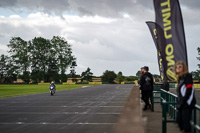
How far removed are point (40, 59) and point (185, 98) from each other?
98854mm

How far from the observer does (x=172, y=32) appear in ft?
33.4

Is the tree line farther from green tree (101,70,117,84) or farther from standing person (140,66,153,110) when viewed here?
standing person (140,66,153,110)

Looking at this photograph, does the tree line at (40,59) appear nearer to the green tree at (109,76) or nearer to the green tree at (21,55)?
the green tree at (21,55)

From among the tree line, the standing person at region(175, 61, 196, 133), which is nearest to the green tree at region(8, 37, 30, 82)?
the tree line

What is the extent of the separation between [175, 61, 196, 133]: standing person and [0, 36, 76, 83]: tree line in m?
90.3

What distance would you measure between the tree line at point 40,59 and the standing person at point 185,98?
90.3m

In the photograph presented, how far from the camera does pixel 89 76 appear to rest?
176000 mm

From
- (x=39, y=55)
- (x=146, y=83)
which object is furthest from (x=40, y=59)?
(x=146, y=83)

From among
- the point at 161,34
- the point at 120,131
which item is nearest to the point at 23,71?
the point at 161,34

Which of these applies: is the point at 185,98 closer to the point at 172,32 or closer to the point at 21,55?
the point at 172,32

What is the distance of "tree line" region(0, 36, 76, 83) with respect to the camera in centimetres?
9588

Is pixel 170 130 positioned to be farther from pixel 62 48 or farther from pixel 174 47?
pixel 62 48

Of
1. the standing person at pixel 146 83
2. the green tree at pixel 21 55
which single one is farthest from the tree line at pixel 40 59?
the standing person at pixel 146 83

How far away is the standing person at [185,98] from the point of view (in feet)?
Answer: 16.2
